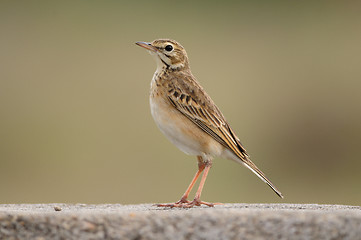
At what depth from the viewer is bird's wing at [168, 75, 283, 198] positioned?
6.11 metres

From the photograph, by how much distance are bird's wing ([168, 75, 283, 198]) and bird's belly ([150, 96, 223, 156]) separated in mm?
58

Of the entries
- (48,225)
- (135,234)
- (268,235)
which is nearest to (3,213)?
(48,225)

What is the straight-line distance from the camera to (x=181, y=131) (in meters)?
5.95

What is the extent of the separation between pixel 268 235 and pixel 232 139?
95.6 inches

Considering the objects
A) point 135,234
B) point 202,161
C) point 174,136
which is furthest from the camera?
point 202,161

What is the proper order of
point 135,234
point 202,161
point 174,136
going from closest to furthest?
point 135,234 < point 174,136 < point 202,161

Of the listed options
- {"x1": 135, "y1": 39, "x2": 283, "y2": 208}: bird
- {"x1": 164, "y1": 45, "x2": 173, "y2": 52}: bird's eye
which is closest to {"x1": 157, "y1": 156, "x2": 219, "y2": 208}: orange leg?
{"x1": 135, "y1": 39, "x2": 283, "y2": 208}: bird

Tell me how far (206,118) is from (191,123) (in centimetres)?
21

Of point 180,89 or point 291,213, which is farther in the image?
point 180,89

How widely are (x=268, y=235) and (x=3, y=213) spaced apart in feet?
6.15

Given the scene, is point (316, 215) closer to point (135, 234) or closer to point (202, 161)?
point (135, 234)

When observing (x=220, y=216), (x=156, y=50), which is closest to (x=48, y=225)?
(x=220, y=216)

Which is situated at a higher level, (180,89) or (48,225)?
(180,89)

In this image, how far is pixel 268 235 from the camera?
3.88 metres
